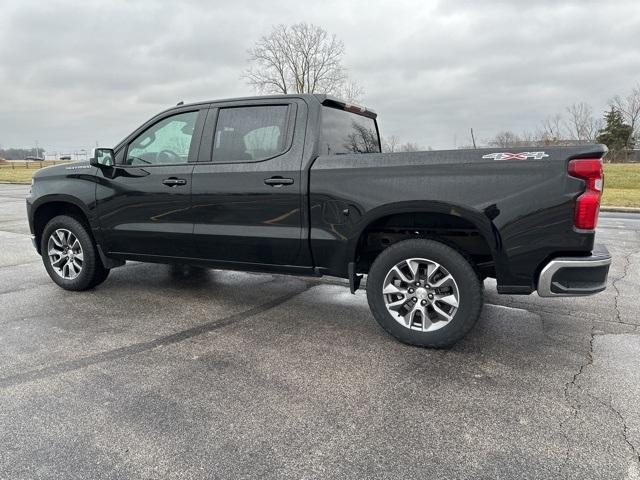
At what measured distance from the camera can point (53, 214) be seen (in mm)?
5320

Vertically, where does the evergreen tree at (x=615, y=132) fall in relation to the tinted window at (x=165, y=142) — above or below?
above

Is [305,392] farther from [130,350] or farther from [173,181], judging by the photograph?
[173,181]

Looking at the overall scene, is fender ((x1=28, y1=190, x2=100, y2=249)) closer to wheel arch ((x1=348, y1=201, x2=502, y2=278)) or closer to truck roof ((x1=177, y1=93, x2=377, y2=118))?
truck roof ((x1=177, y1=93, x2=377, y2=118))

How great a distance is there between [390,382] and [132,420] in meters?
1.56

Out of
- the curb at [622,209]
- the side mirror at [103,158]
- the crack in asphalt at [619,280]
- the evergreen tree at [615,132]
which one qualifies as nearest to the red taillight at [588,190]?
the crack in asphalt at [619,280]

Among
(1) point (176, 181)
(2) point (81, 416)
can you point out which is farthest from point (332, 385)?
(1) point (176, 181)

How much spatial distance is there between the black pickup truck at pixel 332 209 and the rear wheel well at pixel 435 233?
0.01 meters

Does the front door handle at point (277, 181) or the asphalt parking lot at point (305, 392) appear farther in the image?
the front door handle at point (277, 181)

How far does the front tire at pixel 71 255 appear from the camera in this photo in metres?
5.05

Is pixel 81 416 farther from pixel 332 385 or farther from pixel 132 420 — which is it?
pixel 332 385

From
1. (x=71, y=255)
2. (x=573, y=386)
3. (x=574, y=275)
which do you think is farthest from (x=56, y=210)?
(x=573, y=386)

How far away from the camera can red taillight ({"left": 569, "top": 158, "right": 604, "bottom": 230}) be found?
10.0ft

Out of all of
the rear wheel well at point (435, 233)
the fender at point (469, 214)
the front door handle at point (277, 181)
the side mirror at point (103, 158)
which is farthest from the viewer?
the side mirror at point (103, 158)

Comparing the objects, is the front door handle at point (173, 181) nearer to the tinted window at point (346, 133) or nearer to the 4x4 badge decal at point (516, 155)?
the tinted window at point (346, 133)
